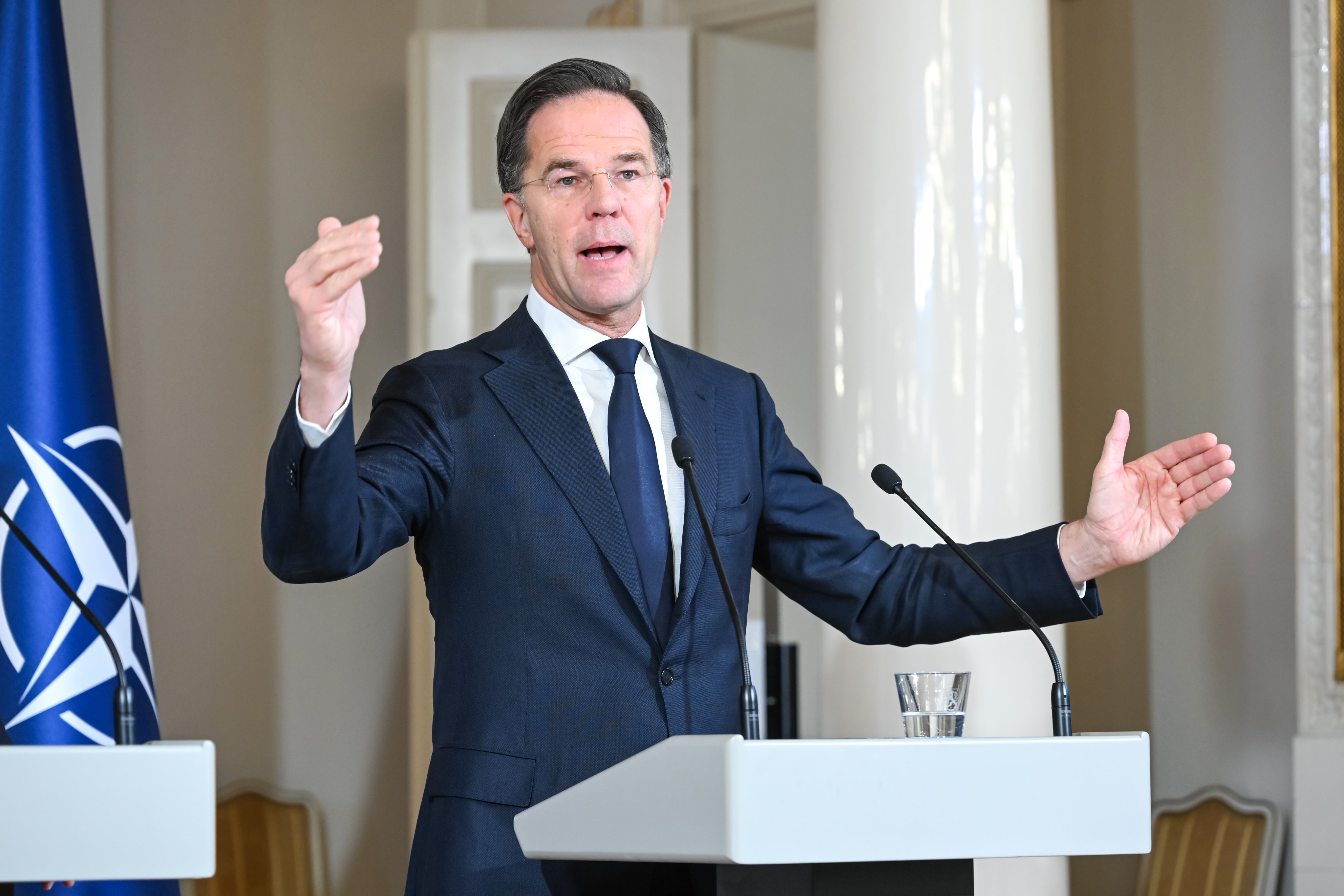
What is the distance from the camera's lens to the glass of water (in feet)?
4.78

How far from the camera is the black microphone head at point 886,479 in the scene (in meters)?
1.60

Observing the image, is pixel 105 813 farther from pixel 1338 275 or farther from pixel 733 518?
pixel 1338 275

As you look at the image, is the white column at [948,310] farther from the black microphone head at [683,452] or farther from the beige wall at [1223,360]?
the black microphone head at [683,452]

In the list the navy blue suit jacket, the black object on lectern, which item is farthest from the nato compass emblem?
the black object on lectern

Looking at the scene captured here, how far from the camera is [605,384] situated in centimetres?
189

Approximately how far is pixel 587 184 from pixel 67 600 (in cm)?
162

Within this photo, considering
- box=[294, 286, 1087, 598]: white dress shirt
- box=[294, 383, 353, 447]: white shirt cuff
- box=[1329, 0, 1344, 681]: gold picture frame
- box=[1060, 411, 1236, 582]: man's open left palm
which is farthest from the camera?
box=[1329, 0, 1344, 681]: gold picture frame

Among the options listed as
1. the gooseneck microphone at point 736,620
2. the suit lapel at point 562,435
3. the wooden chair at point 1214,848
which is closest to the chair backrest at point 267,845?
the wooden chair at point 1214,848

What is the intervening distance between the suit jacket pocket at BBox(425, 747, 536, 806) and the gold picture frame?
232 cm

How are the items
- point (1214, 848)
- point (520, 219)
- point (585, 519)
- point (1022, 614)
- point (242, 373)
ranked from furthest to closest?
1. point (242, 373)
2. point (1214, 848)
3. point (520, 219)
4. point (585, 519)
5. point (1022, 614)

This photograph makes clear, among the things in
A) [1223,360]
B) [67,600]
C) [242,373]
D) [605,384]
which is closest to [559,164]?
[605,384]

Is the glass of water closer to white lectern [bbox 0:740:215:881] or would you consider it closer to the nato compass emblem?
white lectern [bbox 0:740:215:881]

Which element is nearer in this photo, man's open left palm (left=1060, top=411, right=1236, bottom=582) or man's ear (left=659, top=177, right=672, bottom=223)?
man's open left palm (left=1060, top=411, right=1236, bottom=582)

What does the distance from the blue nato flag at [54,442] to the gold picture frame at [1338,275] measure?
2.56 meters
